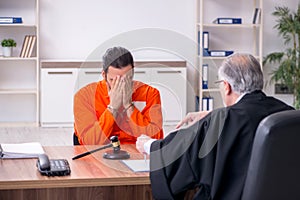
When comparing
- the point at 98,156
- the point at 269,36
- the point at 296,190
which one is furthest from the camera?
the point at 269,36

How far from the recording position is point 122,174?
2.46 m

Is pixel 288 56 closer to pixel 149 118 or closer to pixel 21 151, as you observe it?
pixel 149 118

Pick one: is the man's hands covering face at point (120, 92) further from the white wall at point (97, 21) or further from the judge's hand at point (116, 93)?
the white wall at point (97, 21)

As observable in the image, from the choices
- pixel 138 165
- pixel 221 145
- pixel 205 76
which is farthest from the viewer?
pixel 205 76

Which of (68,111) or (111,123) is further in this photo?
(68,111)

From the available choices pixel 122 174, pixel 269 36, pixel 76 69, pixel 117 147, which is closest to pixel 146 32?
pixel 117 147

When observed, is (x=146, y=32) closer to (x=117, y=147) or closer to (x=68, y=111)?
(x=117, y=147)

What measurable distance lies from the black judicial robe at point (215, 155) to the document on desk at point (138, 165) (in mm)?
188

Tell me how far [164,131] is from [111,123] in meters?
0.33

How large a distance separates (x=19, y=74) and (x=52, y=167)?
5.25 m

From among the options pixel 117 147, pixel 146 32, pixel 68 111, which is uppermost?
pixel 146 32

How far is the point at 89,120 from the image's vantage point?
334cm

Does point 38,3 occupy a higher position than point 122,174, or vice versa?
point 38,3

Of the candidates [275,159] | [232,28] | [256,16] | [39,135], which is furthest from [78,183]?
[232,28]
